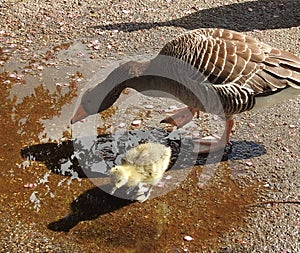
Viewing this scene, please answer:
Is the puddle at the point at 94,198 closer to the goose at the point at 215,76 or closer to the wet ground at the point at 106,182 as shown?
the wet ground at the point at 106,182

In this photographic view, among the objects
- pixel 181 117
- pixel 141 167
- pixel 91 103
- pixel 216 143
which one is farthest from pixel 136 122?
pixel 141 167

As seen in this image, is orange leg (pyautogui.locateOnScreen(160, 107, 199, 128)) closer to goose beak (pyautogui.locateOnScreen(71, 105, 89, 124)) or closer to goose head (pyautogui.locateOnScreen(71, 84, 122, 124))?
goose head (pyautogui.locateOnScreen(71, 84, 122, 124))

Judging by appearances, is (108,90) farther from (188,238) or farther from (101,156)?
(188,238)

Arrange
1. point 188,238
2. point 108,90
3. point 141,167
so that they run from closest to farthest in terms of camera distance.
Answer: point 188,238 < point 141,167 < point 108,90

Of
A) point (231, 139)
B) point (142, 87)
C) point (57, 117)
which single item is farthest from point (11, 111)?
point (231, 139)

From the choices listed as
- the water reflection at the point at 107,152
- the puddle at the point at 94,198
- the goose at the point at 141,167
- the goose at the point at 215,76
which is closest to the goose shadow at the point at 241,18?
the puddle at the point at 94,198

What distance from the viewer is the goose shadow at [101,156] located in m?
4.05

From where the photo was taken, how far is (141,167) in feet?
12.9

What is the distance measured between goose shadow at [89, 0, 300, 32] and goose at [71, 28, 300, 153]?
1973 millimetres

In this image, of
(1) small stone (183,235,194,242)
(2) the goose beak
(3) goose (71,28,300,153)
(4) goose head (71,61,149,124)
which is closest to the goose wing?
(3) goose (71,28,300,153)

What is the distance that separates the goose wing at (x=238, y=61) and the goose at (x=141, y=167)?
2.35 feet

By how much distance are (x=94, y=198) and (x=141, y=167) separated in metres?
0.47

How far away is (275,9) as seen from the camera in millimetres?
6934

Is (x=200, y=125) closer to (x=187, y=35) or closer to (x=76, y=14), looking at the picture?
(x=187, y=35)
